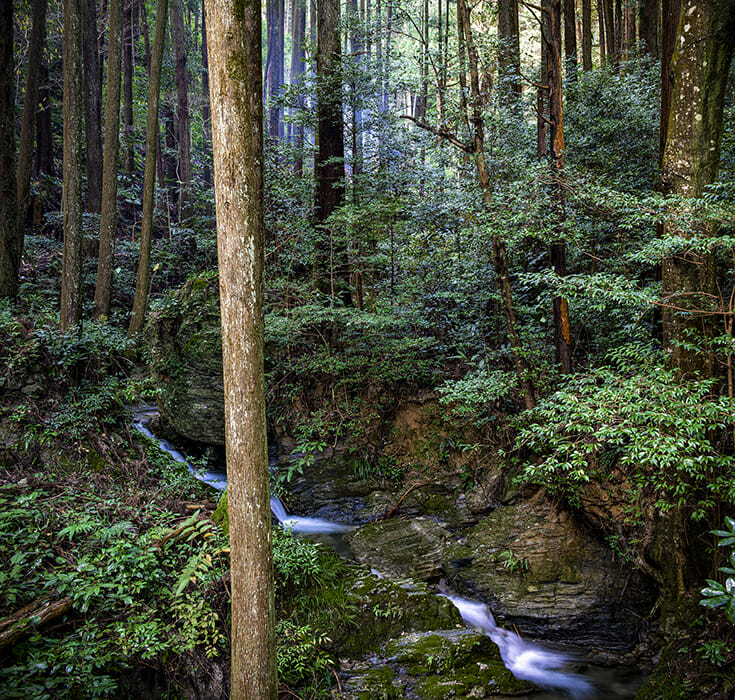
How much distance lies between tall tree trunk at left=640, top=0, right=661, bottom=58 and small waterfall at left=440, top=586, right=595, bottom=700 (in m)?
12.4

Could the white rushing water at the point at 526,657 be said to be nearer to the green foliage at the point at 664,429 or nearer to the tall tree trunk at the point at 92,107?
the green foliage at the point at 664,429

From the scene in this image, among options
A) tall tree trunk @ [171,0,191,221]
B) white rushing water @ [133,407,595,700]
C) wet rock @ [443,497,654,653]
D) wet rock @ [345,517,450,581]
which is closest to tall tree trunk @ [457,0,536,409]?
wet rock @ [443,497,654,653]

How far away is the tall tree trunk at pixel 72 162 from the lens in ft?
24.7

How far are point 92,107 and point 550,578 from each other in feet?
52.2

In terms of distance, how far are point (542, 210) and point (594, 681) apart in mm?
5686

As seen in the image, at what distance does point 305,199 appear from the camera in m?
10.4

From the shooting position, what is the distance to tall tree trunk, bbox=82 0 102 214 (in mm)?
13000

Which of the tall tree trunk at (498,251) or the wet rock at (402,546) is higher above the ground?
the tall tree trunk at (498,251)

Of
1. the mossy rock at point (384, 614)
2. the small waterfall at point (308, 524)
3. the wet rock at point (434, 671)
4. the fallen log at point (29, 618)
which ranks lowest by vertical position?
the wet rock at point (434, 671)

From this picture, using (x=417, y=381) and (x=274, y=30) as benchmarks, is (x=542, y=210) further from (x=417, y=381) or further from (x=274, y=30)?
(x=274, y=30)

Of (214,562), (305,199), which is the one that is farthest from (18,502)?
(305,199)

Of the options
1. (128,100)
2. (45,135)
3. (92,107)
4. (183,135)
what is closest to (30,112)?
(92,107)

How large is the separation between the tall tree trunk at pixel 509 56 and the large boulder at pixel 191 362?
6.65m

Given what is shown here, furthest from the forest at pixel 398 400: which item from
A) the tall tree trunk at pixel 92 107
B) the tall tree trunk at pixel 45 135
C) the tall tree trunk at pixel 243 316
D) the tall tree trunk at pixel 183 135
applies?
the tall tree trunk at pixel 45 135
